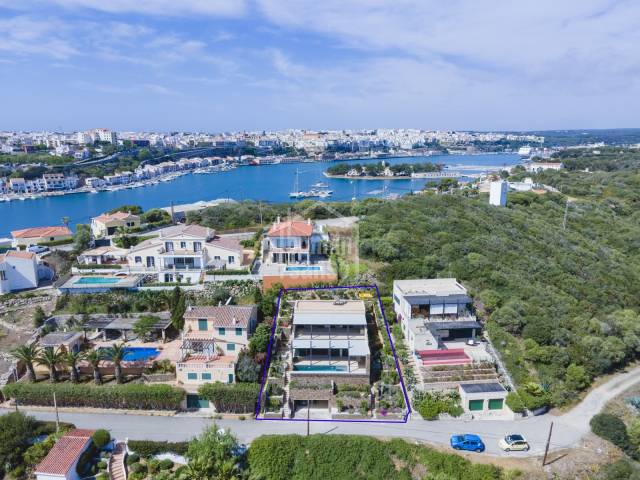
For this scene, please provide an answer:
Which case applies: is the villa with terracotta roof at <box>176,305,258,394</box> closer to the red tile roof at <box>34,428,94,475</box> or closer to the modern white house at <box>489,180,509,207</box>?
the red tile roof at <box>34,428,94,475</box>

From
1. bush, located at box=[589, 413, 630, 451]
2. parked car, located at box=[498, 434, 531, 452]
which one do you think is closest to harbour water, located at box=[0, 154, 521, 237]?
bush, located at box=[589, 413, 630, 451]

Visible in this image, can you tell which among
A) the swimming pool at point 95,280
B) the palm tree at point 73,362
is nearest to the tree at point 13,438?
the palm tree at point 73,362

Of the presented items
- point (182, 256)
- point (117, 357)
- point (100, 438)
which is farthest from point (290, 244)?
point (100, 438)

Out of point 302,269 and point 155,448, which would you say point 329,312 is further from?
point 155,448

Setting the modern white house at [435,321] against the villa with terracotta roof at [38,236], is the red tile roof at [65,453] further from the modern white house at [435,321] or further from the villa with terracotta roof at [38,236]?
the villa with terracotta roof at [38,236]

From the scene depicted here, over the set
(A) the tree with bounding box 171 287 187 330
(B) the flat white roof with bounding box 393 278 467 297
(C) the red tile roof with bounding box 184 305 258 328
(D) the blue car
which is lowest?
(D) the blue car

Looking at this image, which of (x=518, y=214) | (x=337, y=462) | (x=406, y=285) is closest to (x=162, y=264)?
(x=406, y=285)
